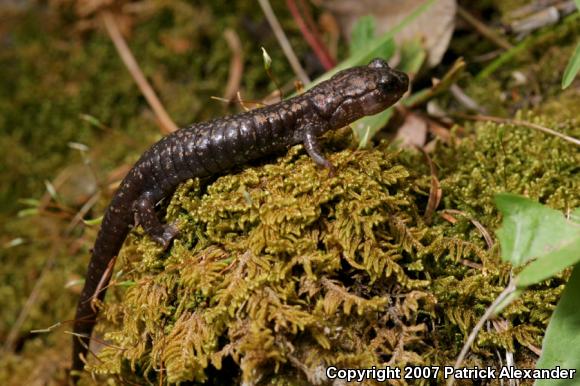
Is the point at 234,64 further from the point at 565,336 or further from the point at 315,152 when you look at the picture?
the point at 565,336

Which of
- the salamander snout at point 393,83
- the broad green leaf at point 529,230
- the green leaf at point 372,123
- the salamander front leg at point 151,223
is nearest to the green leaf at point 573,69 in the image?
the broad green leaf at point 529,230

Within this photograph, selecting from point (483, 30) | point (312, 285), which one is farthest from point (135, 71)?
point (312, 285)

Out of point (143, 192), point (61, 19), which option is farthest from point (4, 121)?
point (143, 192)

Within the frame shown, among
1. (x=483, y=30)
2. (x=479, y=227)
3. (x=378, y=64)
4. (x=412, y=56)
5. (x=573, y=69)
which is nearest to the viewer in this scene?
(x=573, y=69)

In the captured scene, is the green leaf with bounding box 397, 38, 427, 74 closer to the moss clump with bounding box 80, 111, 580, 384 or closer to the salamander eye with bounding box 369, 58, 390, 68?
the salamander eye with bounding box 369, 58, 390, 68

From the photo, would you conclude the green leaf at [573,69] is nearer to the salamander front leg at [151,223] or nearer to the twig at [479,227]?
the twig at [479,227]
